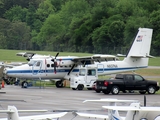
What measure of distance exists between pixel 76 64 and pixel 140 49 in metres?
5.34

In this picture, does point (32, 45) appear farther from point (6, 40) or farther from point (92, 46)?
point (92, 46)

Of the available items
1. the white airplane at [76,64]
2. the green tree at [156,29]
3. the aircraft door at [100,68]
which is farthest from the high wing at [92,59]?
the green tree at [156,29]

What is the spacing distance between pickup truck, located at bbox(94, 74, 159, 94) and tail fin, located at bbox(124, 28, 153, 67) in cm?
764

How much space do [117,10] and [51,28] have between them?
22.1 metres

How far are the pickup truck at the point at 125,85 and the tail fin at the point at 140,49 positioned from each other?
7642 millimetres

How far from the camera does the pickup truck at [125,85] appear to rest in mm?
36812

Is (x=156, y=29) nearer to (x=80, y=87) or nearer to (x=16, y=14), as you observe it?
(x=80, y=87)

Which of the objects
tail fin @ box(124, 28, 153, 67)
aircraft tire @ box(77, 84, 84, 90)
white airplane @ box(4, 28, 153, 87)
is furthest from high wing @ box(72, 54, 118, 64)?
aircraft tire @ box(77, 84, 84, 90)

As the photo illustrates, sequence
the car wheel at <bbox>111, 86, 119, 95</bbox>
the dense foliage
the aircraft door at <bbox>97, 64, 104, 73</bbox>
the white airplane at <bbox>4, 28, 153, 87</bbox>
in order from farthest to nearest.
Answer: the dense foliage → the aircraft door at <bbox>97, 64, 104, 73</bbox> → the white airplane at <bbox>4, 28, 153, 87</bbox> → the car wheel at <bbox>111, 86, 119, 95</bbox>

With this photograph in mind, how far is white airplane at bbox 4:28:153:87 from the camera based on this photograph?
44.1 metres

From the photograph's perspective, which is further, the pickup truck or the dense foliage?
the dense foliage

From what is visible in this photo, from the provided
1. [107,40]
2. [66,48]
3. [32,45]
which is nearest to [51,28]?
[32,45]

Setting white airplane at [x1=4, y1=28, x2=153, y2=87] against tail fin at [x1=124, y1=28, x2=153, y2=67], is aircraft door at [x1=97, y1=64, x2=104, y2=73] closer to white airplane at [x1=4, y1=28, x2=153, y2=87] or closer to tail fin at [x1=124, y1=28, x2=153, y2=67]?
white airplane at [x1=4, y1=28, x2=153, y2=87]

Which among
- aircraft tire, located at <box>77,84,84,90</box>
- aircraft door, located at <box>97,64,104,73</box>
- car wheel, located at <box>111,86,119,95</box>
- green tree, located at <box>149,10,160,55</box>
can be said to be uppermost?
green tree, located at <box>149,10,160,55</box>
